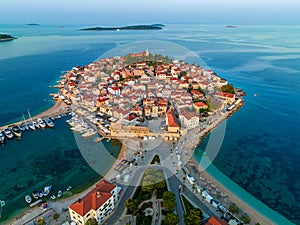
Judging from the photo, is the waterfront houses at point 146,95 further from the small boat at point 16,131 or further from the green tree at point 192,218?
the green tree at point 192,218

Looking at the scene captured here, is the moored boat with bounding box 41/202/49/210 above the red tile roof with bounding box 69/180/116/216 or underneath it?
underneath

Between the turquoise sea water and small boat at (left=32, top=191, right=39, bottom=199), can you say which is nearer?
small boat at (left=32, top=191, right=39, bottom=199)

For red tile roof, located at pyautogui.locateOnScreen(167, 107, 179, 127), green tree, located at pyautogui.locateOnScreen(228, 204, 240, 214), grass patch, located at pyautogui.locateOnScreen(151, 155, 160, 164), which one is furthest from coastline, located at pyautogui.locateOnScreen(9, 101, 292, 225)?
grass patch, located at pyautogui.locateOnScreen(151, 155, 160, 164)

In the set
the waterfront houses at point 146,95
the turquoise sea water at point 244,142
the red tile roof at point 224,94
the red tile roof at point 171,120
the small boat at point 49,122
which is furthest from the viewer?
the red tile roof at point 224,94

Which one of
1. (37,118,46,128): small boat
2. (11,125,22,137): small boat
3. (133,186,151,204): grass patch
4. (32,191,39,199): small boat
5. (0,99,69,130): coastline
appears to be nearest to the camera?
(133,186,151,204): grass patch

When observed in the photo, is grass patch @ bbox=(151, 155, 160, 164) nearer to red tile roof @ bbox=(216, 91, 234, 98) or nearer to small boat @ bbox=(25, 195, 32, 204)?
small boat @ bbox=(25, 195, 32, 204)

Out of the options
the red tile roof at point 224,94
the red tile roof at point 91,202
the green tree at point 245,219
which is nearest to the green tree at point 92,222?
the red tile roof at point 91,202

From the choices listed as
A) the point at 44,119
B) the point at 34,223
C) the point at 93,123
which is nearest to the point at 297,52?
the point at 93,123

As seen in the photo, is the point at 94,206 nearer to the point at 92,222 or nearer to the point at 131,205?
the point at 92,222

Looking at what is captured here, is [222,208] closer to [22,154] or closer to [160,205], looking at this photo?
[160,205]

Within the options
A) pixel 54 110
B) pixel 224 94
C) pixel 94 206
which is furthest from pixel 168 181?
pixel 54 110
